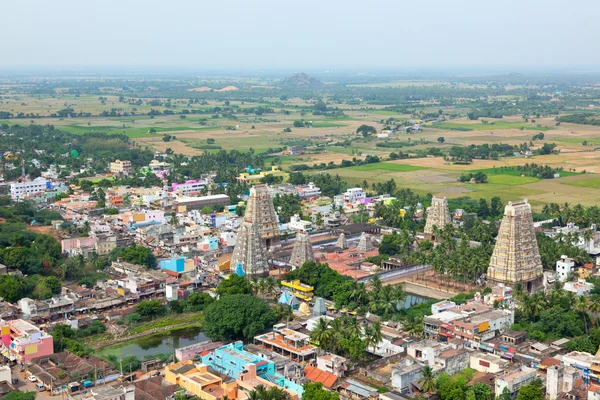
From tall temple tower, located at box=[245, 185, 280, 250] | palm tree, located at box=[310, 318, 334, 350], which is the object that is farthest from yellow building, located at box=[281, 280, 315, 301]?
tall temple tower, located at box=[245, 185, 280, 250]

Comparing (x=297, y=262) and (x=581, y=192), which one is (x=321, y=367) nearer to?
(x=297, y=262)

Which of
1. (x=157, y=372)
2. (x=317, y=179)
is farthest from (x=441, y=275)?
(x=317, y=179)

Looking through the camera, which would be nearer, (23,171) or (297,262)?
(297,262)

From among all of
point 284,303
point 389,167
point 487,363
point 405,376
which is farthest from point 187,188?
point 405,376

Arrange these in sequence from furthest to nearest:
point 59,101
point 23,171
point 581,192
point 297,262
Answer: point 59,101, point 23,171, point 581,192, point 297,262

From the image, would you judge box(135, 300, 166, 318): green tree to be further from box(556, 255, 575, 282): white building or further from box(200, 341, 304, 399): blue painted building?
box(556, 255, 575, 282): white building

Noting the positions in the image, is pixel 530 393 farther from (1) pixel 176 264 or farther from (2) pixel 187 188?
(2) pixel 187 188
